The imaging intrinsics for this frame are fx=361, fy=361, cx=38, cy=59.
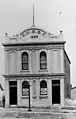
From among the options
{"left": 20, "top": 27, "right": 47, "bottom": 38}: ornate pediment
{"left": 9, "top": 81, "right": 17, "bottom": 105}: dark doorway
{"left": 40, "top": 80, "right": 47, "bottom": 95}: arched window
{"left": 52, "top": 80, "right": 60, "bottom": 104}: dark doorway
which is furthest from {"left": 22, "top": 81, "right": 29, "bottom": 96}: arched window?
{"left": 20, "top": 27, "right": 47, "bottom": 38}: ornate pediment

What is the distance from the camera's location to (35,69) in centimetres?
1867

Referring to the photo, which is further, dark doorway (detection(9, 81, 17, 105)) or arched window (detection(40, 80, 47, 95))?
dark doorway (detection(9, 81, 17, 105))

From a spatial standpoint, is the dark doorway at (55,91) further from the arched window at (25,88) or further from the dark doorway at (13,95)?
the dark doorway at (13,95)

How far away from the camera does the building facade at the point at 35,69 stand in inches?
734

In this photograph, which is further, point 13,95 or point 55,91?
point 13,95

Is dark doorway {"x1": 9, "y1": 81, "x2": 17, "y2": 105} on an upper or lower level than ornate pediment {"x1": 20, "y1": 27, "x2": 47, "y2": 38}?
lower

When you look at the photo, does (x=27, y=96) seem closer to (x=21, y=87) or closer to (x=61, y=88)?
(x=21, y=87)

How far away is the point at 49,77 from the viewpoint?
1862cm

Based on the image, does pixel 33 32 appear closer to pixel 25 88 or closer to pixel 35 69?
pixel 35 69

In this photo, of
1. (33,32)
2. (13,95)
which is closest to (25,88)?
(13,95)

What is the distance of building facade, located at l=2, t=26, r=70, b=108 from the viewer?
18.6 meters

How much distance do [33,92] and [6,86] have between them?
4.70 feet

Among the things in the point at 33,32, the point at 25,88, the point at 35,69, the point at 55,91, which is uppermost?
the point at 33,32

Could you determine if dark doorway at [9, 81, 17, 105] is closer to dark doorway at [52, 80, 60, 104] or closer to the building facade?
the building facade
